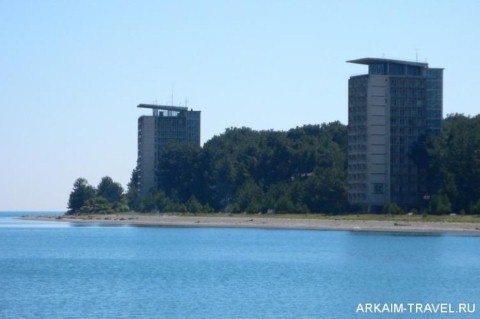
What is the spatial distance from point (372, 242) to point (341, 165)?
5356 cm

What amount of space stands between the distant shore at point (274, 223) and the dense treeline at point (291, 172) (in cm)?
512

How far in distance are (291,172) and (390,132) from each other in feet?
103

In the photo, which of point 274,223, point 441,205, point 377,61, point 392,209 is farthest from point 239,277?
point 377,61

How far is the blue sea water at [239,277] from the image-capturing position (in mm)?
50719

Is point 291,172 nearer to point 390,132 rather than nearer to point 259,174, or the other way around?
point 259,174

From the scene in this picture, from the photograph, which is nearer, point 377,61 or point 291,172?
point 377,61

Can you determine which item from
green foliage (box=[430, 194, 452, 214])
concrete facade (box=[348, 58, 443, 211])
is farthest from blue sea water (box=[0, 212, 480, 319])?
concrete facade (box=[348, 58, 443, 211])

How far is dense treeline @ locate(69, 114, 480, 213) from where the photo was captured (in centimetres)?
12900

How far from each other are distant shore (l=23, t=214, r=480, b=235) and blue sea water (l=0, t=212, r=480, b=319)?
3709 mm

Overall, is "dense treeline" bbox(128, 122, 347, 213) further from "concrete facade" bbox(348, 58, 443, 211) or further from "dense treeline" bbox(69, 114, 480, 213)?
"concrete facade" bbox(348, 58, 443, 211)

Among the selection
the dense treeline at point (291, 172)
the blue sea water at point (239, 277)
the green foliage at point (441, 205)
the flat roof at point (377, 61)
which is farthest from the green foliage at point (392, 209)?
the blue sea water at point (239, 277)

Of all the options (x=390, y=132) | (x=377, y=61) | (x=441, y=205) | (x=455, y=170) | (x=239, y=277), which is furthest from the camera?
(x=377, y=61)

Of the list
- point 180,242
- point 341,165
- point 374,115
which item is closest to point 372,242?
point 180,242

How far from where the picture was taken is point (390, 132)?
14325 centimetres
